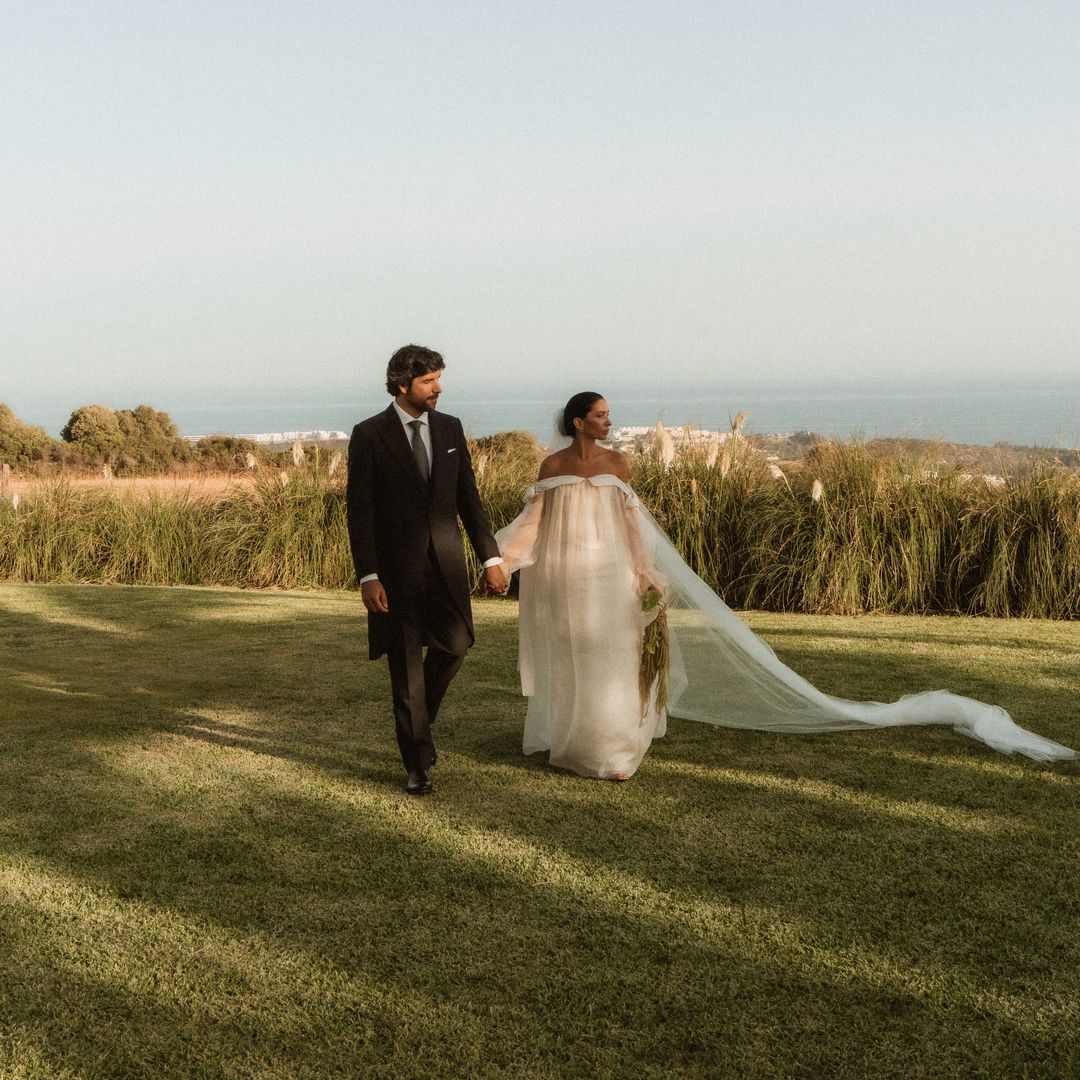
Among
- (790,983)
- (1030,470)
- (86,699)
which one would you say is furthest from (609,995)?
(1030,470)

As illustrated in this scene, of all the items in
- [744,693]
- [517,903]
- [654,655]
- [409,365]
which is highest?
[409,365]

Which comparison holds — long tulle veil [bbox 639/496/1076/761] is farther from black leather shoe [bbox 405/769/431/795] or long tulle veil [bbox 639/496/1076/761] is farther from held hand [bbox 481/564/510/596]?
black leather shoe [bbox 405/769/431/795]

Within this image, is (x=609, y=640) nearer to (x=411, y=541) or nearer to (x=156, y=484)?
(x=411, y=541)

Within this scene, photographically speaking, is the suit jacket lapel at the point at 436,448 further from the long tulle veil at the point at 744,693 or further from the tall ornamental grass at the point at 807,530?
the tall ornamental grass at the point at 807,530

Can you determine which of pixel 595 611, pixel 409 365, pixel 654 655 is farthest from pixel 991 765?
pixel 409 365

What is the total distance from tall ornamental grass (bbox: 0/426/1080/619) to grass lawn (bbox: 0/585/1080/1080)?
410cm

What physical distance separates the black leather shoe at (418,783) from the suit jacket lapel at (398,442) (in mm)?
1190

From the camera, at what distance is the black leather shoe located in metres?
4.99

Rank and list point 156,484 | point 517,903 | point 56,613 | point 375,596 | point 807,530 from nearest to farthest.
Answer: point 517,903 < point 375,596 < point 56,613 < point 807,530 < point 156,484

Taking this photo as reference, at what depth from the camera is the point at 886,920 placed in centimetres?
364

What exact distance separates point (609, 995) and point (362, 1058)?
692 millimetres

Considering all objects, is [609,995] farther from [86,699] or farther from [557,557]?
[86,699]

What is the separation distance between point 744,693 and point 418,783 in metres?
1.97

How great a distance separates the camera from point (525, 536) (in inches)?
217
